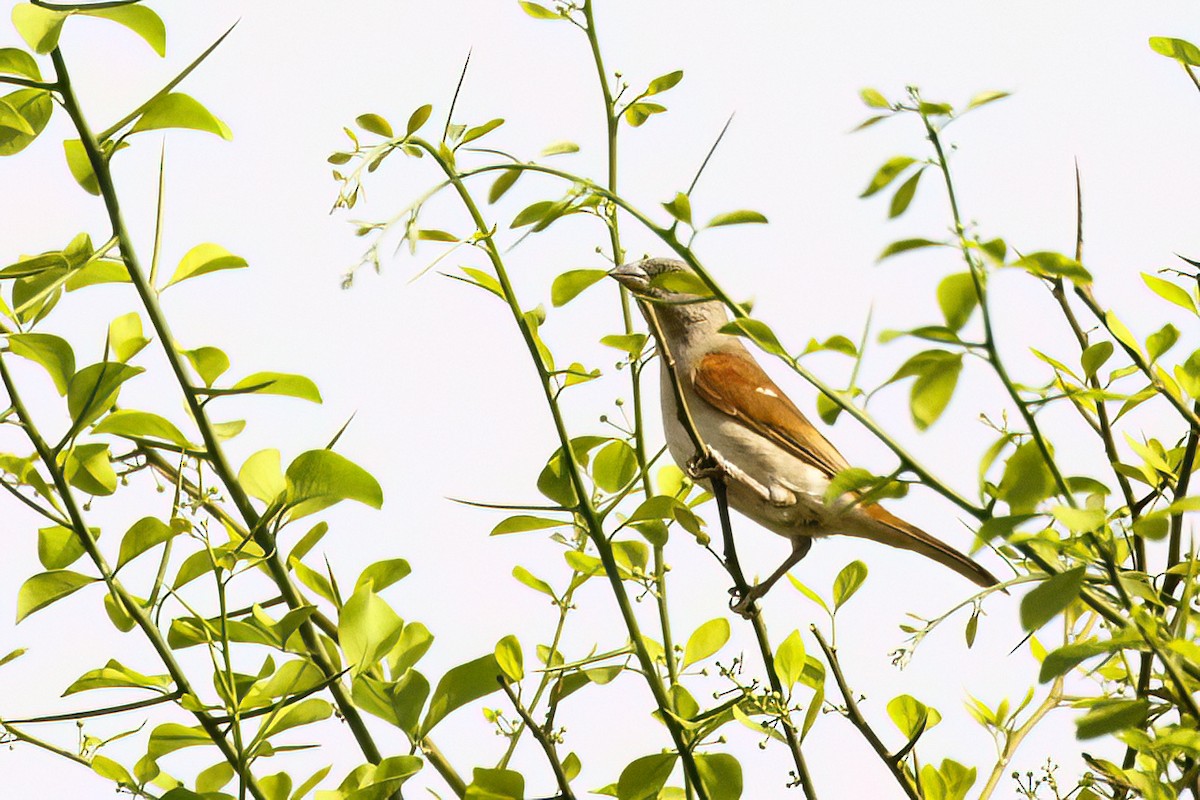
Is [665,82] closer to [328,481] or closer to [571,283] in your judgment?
[571,283]

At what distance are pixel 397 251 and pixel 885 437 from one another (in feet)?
1.64

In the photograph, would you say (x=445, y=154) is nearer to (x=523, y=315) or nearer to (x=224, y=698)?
(x=523, y=315)

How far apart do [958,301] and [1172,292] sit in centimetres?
52

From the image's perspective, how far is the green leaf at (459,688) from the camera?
1434 mm

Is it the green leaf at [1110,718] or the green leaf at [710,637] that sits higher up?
the green leaf at [710,637]

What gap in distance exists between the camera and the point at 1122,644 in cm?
110

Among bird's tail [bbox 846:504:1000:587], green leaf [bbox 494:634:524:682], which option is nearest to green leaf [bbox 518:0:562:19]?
green leaf [bbox 494:634:524:682]

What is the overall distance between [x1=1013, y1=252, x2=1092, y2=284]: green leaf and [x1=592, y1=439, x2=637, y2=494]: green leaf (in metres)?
0.71

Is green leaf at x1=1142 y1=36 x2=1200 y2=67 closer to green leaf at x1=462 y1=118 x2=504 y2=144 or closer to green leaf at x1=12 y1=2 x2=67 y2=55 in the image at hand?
green leaf at x1=462 y1=118 x2=504 y2=144

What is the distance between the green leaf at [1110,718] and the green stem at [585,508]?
48cm

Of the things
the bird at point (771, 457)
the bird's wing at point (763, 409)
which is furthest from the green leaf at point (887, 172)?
the bird's wing at point (763, 409)

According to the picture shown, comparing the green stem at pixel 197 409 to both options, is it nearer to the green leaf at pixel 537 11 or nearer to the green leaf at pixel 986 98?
the green leaf at pixel 537 11

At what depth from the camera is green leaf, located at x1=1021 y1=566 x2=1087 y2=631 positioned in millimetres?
1002

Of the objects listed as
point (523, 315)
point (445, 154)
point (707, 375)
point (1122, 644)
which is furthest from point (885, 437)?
point (707, 375)
